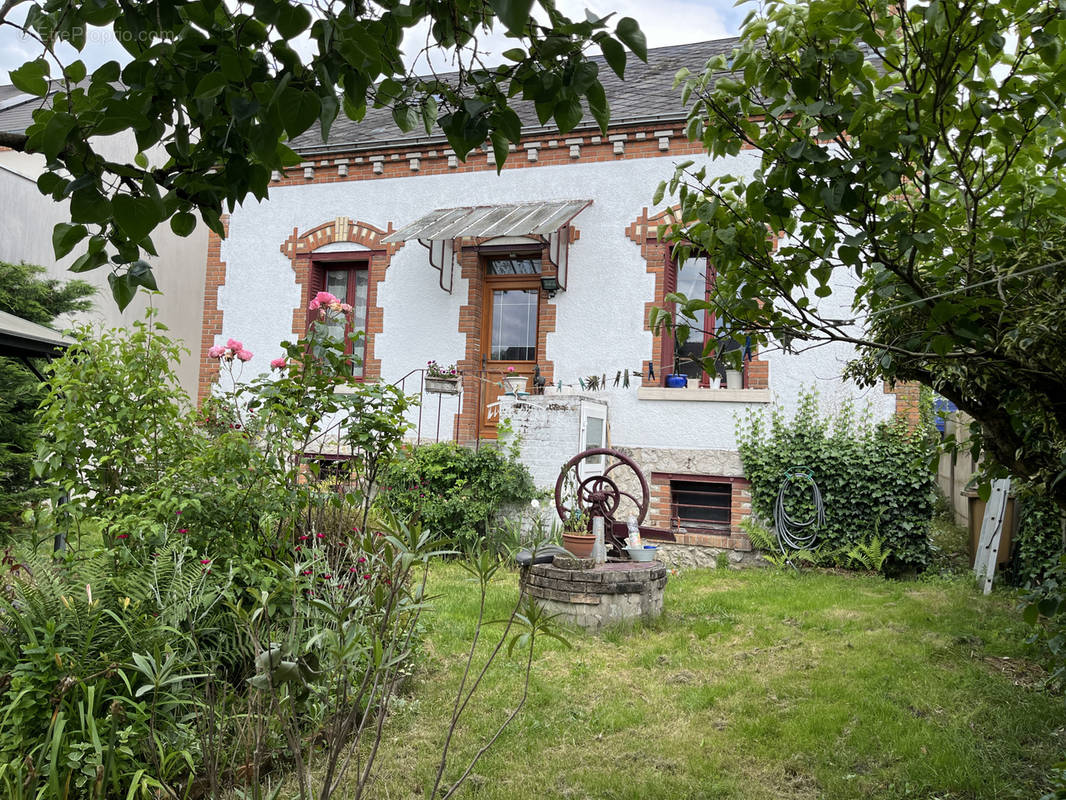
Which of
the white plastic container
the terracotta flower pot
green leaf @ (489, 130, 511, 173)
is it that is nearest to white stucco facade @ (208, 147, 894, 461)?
the white plastic container

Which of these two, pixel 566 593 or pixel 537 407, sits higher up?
pixel 537 407

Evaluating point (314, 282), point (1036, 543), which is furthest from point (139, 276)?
point (314, 282)

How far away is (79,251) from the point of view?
480 inches

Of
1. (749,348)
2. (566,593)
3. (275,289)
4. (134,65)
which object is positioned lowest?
(566,593)

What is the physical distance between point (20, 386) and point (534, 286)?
604 cm

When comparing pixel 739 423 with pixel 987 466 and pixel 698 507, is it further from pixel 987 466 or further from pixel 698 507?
pixel 987 466

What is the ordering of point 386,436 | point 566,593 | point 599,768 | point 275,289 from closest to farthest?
point 599,768
point 386,436
point 566,593
point 275,289

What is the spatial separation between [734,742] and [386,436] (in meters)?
2.67

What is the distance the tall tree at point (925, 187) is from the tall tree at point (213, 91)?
887 millimetres

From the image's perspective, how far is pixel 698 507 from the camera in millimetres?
9039

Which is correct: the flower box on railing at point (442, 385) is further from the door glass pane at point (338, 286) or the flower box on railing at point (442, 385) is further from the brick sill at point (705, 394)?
the door glass pane at point (338, 286)

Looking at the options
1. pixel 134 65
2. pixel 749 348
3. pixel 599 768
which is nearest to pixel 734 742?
pixel 599 768

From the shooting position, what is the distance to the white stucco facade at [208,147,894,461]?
884 cm

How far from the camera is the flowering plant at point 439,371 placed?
912 cm
